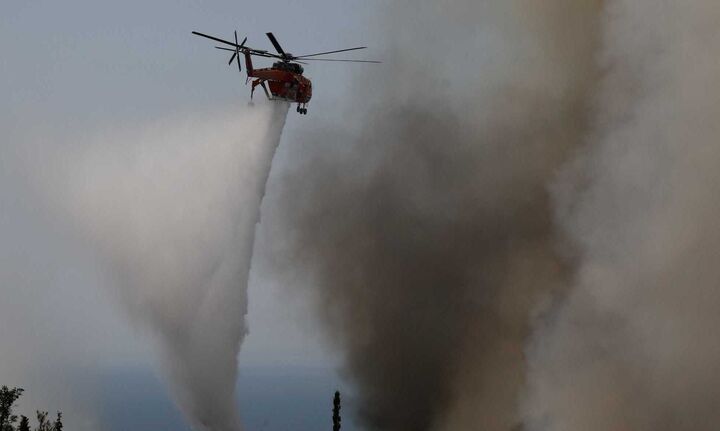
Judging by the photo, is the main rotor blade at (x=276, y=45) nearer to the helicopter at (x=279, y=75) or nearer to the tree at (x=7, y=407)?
the helicopter at (x=279, y=75)

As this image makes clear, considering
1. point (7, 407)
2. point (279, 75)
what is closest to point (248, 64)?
point (279, 75)

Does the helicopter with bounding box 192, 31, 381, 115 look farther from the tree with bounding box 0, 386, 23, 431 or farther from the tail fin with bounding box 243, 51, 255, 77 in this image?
the tree with bounding box 0, 386, 23, 431

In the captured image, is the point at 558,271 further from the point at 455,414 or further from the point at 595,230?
the point at 455,414

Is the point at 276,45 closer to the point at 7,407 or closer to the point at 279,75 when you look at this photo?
the point at 279,75

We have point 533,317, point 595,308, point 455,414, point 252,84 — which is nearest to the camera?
point 252,84

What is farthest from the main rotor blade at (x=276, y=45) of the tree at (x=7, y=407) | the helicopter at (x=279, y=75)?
the tree at (x=7, y=407)

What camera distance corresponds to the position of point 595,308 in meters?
87.0

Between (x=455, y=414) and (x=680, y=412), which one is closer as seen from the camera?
(x=680, y=412)

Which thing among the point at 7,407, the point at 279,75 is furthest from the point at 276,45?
the point at 7,407

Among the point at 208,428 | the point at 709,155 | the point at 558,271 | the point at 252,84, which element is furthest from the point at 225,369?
the point at 709,155

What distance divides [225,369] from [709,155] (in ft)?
139

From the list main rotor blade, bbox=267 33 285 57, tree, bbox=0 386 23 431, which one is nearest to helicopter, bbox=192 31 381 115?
main rotor blade, bbox=267 33 285 57

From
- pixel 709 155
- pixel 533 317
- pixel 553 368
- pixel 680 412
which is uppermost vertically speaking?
pixel 709 155

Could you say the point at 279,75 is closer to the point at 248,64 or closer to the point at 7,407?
the point at 248,64
